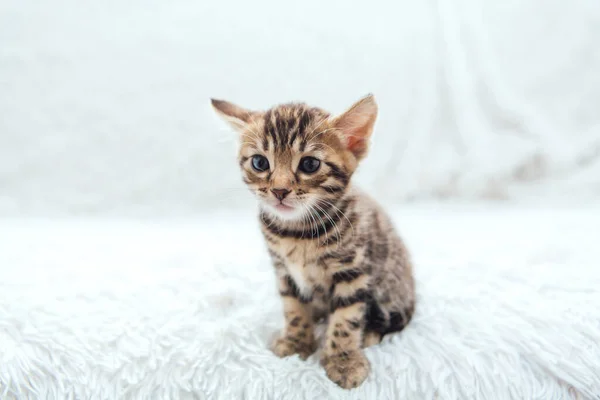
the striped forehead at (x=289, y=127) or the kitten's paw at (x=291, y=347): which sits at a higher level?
the striped forehead at (x=289, y=127)

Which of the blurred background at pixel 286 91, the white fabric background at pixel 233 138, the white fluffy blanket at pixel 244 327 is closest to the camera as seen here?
the white fluffy blanket at pixel 244 327

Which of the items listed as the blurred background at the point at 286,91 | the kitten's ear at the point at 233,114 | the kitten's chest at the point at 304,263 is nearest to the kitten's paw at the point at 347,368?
the kitten's chest at the point at 304,263

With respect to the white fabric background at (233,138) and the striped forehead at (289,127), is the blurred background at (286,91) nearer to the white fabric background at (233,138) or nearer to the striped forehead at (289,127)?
the white fabric background at (233,138)

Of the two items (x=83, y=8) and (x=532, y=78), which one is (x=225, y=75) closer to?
(x=83, y=8)

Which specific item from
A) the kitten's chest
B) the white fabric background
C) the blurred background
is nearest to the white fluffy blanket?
the white fabric background

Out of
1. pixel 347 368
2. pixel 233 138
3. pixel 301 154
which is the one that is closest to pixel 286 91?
pixel 233 138

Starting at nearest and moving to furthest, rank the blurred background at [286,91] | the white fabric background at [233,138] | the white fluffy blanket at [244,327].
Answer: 1. the white fluffy blanket at [244,327]
2. the white fabric background at [233,138]
3. the blurred background at [286,91]

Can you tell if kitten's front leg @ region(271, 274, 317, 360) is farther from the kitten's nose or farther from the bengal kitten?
the kitten's nose
